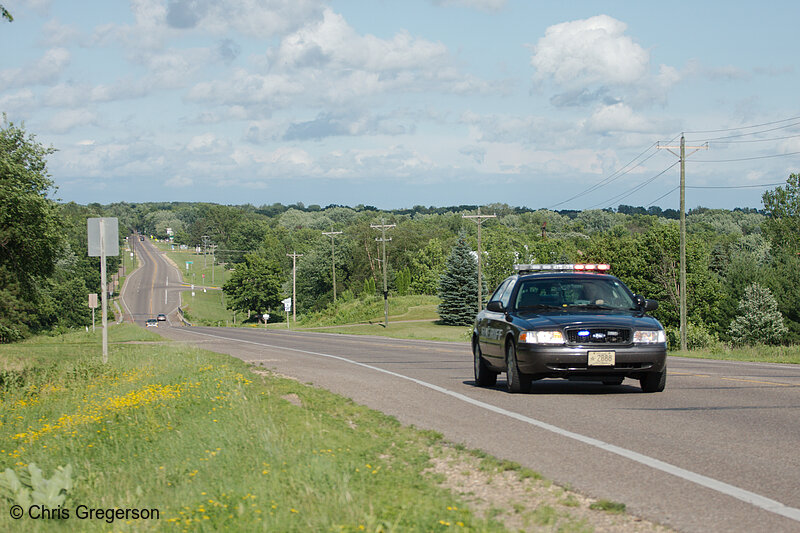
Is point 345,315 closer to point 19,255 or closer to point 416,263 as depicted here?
point 416,263

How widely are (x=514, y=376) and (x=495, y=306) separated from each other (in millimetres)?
1490

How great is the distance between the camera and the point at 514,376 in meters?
12.5

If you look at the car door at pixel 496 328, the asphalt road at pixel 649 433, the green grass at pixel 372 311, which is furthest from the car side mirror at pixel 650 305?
the green grass at pixel 372 311

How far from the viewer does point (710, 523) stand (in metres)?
5.38

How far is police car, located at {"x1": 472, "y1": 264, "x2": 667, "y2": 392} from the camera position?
11.7 meters

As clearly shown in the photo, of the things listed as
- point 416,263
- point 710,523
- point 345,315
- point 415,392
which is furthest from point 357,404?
point 416,263

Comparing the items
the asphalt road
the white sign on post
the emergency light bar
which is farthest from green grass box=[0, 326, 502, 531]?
the white sign on post

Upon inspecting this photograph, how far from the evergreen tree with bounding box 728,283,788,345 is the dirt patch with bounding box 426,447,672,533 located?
202 ft

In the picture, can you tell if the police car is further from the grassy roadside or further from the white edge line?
the grassy roadside

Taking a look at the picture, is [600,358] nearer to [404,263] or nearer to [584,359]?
[584,359]

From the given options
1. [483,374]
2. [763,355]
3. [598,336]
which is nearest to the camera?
[598,336]

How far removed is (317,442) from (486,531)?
329cm

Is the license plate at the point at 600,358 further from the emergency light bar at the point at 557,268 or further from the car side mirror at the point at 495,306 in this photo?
the emergency light bar at the point at 557,268

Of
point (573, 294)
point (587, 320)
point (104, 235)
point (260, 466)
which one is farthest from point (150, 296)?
point (260, 466)
